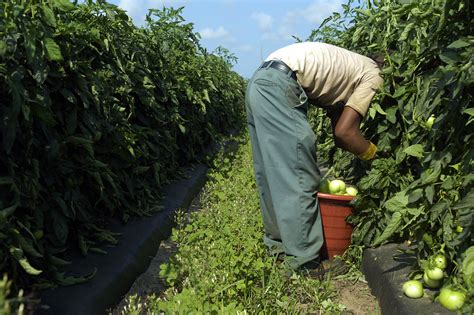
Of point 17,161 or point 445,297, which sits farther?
point 17,161

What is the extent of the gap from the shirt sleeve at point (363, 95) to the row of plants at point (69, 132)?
5.42ft

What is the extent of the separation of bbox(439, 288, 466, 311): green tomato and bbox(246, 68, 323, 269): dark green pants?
1.20 metres

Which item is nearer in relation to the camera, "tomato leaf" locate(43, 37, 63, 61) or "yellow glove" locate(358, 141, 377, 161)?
"tomato leaf" locate(43, 37, 63, 61)

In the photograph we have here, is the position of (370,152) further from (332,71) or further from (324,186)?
(332,71)

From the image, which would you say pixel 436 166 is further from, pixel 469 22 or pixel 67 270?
pixel 67 270

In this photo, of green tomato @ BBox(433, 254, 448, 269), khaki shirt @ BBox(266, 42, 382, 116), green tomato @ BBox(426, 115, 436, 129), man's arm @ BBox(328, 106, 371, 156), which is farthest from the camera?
khaki shirt @ BBox(266, 42, 382, 116)

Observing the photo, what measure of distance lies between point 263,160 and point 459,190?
145 cm

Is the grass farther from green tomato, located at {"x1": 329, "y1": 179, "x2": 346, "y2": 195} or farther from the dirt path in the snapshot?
green tomato, located at {"x1": 329, "y1": 179, "x2": 346, "y2": 195}

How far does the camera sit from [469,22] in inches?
99.7

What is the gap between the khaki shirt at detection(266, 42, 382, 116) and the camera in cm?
361

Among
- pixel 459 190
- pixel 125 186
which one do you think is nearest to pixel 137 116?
pixel 125 186

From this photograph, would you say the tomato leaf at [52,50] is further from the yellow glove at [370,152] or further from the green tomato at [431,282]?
the green tomato at [431,282]

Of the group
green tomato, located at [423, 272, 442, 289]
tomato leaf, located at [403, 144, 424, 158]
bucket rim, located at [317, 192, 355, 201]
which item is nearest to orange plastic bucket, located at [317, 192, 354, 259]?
bucket rim, located at [317, 192, 355, 201]

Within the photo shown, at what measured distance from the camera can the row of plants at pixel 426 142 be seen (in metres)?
2.41
